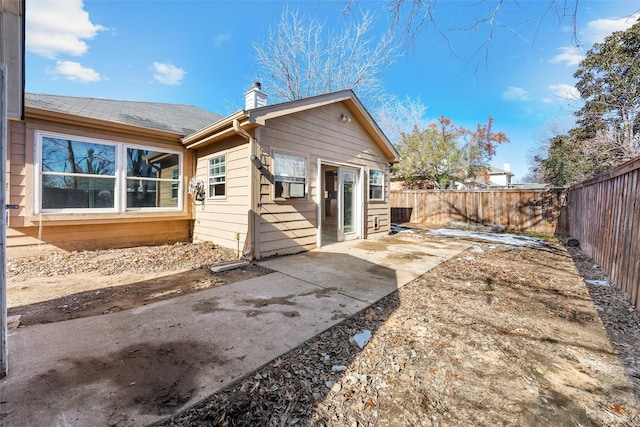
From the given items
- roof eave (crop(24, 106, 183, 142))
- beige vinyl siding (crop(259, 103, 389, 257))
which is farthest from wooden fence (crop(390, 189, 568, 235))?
roof eave (crop(24, 106, 183, 142))

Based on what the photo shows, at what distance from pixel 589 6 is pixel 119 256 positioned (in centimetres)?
755

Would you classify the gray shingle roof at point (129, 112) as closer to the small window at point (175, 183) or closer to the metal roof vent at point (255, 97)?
the small window at point (175, 183)

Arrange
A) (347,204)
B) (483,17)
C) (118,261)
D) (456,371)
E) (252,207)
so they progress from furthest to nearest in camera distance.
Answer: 1. (347,204)
2. (252,207)
3. (118,261)
4. (483,17)
5. (456,371)

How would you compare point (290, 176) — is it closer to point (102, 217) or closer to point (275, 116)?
point (275, 116)

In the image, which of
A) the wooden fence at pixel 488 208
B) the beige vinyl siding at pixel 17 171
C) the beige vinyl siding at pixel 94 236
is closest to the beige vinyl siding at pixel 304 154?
the beige vinyl siding at pixel 94 236

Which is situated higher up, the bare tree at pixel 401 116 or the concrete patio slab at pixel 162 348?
the bare tree at pixel 401 116

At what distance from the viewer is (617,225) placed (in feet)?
13.1

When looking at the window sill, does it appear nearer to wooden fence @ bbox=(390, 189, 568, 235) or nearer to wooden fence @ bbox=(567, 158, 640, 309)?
wooden fence @ bbox=(567, 158, 640, 309)

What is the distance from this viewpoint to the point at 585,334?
2.53m

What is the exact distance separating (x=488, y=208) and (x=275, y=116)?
10.6 meters

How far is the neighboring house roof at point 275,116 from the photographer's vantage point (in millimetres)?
4797

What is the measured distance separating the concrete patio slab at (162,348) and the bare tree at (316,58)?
12.1 meters

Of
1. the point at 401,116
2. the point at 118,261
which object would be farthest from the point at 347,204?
the point at 401,116

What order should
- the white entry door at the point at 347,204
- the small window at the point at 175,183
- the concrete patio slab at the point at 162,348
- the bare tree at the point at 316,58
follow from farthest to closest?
the bare tree at the point at 316,58 → the white entry door at the point at 347,204 → the small window at the point at 175,183 → the concrete patio slab at the point at 162,348
